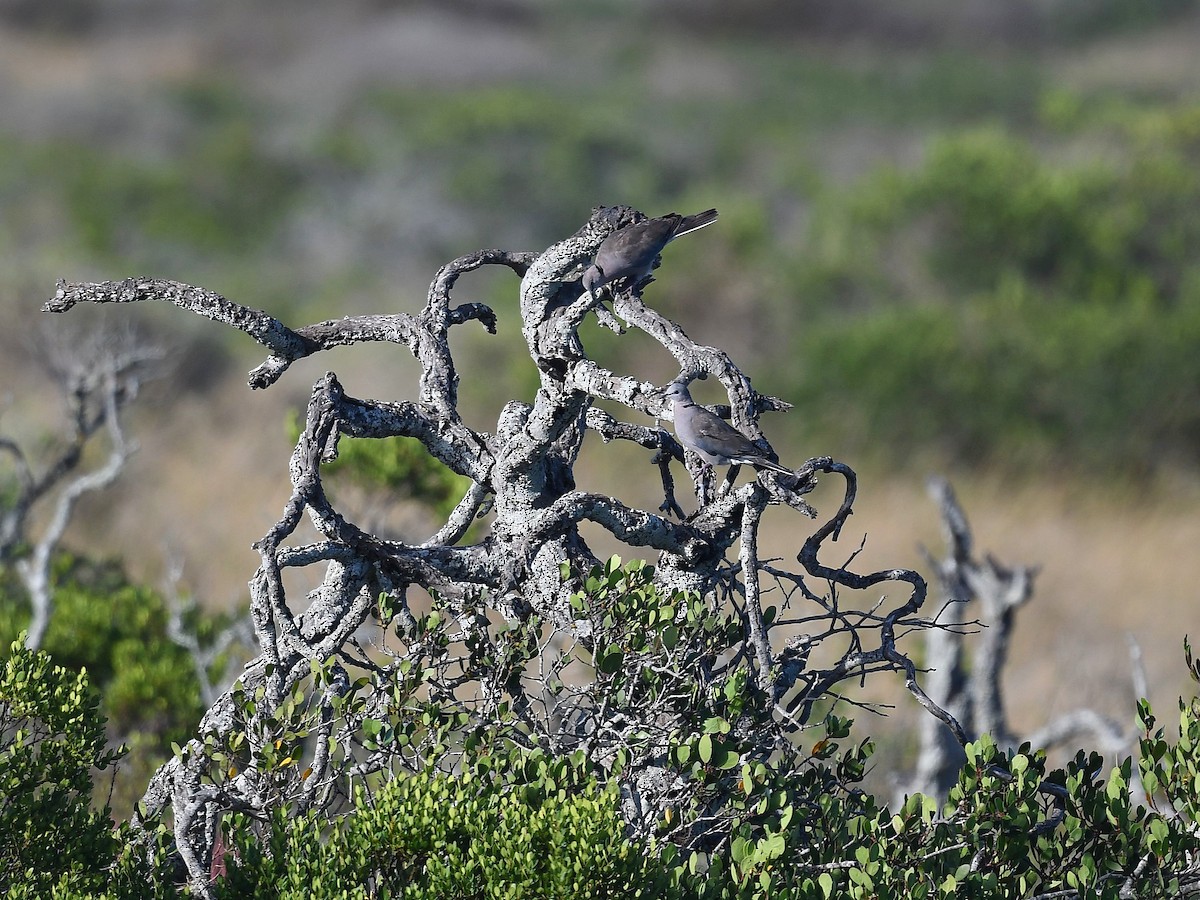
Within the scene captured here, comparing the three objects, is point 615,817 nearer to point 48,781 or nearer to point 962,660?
point 48,781

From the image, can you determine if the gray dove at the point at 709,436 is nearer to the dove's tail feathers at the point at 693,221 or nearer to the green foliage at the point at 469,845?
the dove's tail feathers at the point at 693,221

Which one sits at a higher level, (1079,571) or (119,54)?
(119,54)

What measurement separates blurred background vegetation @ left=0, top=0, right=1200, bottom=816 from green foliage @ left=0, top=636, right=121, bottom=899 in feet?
9.63

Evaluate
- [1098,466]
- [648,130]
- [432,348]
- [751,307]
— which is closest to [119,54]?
[648,130]

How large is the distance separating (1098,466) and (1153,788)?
485 inches

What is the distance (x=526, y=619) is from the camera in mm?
2818

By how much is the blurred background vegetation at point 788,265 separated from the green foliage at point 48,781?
9.63ft

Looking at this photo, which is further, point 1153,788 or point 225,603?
point 225,603

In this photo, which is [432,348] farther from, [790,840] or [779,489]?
[790,840]

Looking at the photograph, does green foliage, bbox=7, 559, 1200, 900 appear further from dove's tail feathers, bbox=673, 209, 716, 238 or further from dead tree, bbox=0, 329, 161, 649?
dead tree, bbox=0, 329, 161, 649

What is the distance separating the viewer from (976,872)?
2.61 meters

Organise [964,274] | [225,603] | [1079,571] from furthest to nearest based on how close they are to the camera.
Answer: [964,274] < [1079,571] < [225,603]

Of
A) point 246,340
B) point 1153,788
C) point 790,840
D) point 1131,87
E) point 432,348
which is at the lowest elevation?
point 790,840

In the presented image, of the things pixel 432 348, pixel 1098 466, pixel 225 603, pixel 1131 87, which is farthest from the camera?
pixel 1131 87
